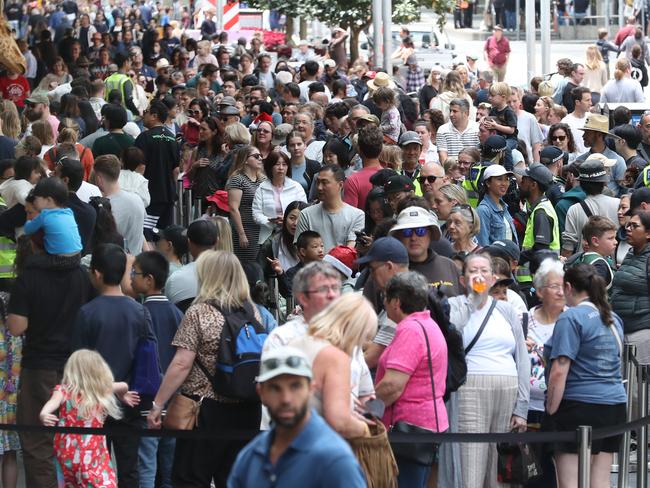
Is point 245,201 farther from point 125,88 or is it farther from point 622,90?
point 622,90

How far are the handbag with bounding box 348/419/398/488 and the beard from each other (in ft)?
4.92

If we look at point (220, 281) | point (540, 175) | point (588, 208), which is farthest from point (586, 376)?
point (540, 175)

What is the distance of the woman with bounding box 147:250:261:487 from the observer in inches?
318

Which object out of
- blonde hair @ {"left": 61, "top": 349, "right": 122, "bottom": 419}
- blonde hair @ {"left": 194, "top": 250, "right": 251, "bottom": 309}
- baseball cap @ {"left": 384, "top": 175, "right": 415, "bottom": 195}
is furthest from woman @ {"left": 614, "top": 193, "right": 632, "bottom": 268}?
blonde hair @ {"left": 61, "top": 349, "right": 122, "bottom": 419}

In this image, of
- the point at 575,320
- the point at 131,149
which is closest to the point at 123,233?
the point at 131,149

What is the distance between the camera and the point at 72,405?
8.03 m

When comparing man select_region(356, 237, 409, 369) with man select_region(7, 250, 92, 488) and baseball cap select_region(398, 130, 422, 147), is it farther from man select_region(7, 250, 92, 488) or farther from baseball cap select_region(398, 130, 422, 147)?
baseball cap select_region(398, 130, 422, 147)

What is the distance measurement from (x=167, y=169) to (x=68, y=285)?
6721mm

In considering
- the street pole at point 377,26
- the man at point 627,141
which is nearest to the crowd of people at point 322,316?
the man at point 627,141

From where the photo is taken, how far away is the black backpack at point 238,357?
802cm

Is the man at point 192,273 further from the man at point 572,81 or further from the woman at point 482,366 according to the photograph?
the man at point 572,81

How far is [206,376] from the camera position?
322 inches

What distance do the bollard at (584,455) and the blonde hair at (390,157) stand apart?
538cm

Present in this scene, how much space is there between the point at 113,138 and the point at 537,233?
4815 millimetres
